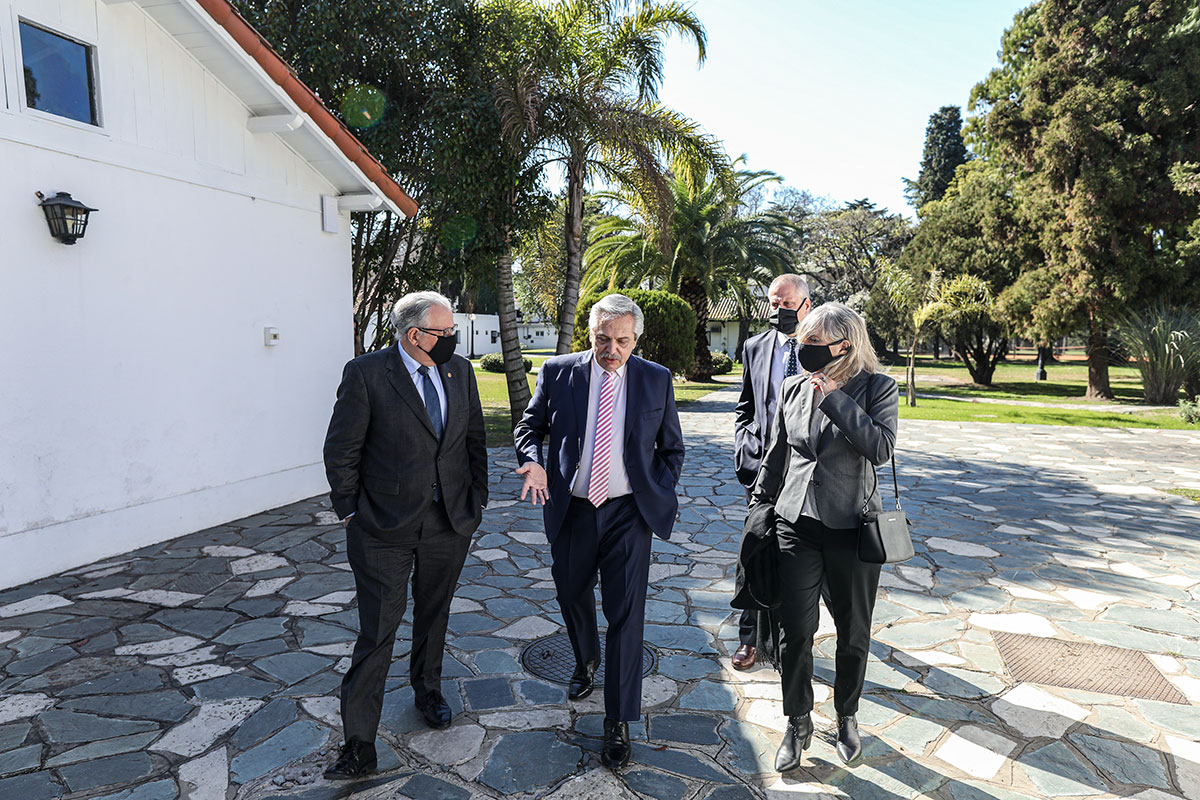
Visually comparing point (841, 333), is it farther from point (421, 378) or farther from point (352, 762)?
point (352, 762)

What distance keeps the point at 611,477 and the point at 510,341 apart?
1053cm

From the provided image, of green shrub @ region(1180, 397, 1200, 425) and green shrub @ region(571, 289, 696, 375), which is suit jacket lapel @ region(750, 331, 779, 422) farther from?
green shrub @ region(1180, 397, 1200, 425)

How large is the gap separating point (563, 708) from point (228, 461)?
17.6 feet

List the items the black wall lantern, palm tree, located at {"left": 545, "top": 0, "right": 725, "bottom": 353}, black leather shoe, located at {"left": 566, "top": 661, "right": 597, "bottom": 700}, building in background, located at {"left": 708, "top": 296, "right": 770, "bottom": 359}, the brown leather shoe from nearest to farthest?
black leather shoe, located at {"left": 566, "top": 661, "right": 597, "bottom": 700} → the brown leather shoe → the black wall lantern → palm tree, located at {"left": 545, "top": 0, "right": 725, "bottom": 353} → building in background, located at {"left": 708, "top": 296, "right": 770, "bottom": 359}

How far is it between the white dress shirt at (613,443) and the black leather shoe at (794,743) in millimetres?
1344

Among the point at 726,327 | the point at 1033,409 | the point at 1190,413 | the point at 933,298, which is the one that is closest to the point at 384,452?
the point at 1190,413

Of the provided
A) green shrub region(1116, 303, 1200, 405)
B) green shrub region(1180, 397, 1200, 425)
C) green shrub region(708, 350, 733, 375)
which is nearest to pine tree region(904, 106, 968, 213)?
green shrub region(708, 350, 733, 375)

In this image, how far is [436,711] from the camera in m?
3.74

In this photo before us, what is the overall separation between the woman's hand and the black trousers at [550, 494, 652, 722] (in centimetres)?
103

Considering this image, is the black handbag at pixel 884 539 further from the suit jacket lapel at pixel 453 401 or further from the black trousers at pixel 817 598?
the suit jacket lapel at pixel 453 401

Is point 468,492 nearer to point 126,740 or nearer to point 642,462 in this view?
point 642,462

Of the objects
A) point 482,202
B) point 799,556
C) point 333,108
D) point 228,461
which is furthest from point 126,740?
point 333,108

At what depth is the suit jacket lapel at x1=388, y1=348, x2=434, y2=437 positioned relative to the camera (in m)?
3.36

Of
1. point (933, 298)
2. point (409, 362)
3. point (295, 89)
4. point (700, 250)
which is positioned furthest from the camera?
point (700, 250)
